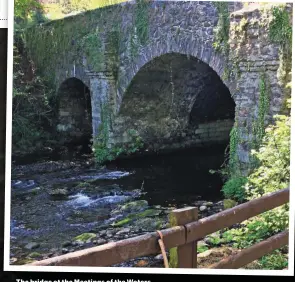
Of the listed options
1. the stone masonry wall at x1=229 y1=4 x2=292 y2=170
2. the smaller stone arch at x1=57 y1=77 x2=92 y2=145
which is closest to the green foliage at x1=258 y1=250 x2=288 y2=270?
the stone masonry wall at x1=229 y1=4 x2=292 y2=170

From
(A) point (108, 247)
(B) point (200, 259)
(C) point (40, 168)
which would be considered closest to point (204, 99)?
(C) point (40, 168)

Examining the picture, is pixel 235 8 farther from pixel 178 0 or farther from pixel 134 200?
pixel 134 200

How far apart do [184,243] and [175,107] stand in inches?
302

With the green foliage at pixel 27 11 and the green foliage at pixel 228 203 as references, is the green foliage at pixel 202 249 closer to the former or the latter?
the green foliage at pixel 228 203

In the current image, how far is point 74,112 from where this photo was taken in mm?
12883

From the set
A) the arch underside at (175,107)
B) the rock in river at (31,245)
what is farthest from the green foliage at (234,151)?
the rock in river at (31,245)

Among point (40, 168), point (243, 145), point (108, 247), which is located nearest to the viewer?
point (108, 247)

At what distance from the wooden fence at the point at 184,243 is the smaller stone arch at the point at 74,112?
9.05m

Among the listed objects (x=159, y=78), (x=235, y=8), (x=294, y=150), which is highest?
(x=235, y=8)

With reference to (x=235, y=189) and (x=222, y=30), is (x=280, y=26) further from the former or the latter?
→ (x=235, y=189)

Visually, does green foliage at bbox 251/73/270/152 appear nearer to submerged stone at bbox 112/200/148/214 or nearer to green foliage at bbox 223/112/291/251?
green foliage at bbox 223/112/291/251

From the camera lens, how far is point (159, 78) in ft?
31.4

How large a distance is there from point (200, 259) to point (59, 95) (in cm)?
889

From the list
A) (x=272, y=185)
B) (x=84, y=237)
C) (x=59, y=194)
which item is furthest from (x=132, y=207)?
(x=272, y=185)
